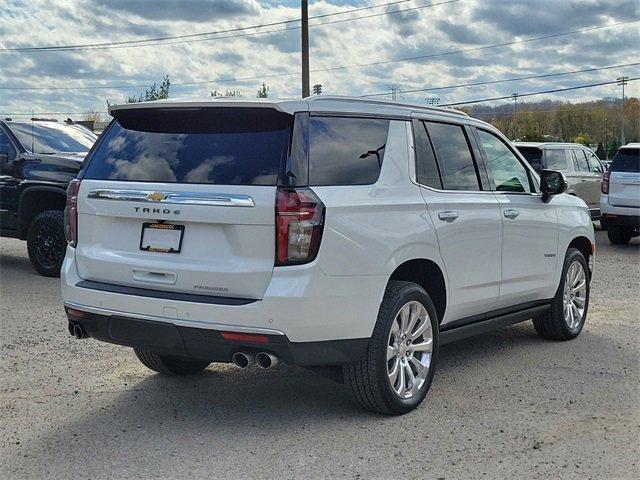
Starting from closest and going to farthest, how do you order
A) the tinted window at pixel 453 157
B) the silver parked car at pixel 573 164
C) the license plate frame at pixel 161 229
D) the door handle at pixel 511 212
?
the license plate frame at pixel 161 229 < the tinted window at pixel 453 157 < the door handle at pixel 511 212 < the silver parked car at pixel 573 164

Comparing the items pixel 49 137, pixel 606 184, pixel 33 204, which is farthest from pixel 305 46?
pixel 33 204

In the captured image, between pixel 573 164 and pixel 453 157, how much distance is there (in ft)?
34.5

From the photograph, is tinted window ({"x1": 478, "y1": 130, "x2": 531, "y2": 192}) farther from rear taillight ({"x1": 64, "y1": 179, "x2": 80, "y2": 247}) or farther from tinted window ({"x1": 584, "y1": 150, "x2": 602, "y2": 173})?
tinted window ({"x1": 584, "y1": 150, "x2": 602, "y2": 173})

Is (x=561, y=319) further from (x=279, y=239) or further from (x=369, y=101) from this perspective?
(x=279, y=239)

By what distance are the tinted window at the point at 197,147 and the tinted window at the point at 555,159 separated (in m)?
10.8

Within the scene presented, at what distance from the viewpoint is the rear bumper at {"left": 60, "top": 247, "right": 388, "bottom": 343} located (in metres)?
4.23

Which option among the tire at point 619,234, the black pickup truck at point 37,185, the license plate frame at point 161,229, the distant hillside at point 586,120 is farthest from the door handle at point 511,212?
the distant hillside at point 586,120

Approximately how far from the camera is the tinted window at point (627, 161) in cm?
1393

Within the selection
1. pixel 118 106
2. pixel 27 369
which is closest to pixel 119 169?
pixel 118 106

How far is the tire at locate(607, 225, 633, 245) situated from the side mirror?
866 centimetres

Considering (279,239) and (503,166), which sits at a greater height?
(503,166)

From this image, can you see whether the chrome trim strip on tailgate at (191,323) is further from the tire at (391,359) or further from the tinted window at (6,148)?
the tinted window at (6,148)

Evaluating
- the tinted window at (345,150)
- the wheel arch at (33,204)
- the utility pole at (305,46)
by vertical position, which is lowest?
the wheel arch at (33,204)

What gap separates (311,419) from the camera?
482 cm
